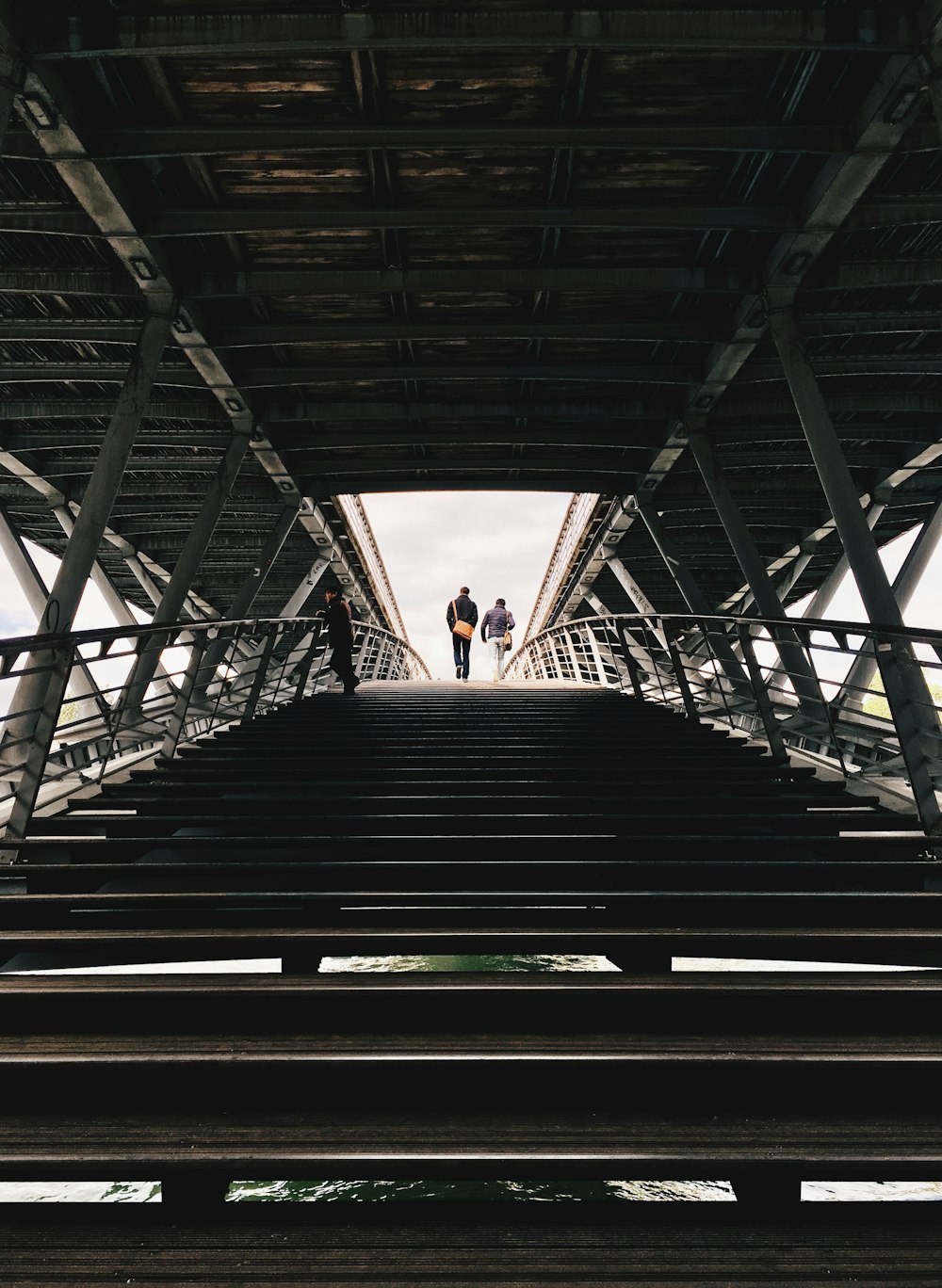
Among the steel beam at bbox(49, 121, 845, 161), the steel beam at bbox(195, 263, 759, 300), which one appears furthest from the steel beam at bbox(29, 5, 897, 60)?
the steel beam at bbox(195, 263, 759, 300)

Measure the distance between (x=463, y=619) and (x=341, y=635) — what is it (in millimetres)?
4842

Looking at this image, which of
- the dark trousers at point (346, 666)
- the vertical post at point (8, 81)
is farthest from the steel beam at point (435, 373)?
the vertical post at point (8, 81)

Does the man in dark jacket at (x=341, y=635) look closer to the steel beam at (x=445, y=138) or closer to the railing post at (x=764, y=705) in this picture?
the steel beam at (x=445, y=138)

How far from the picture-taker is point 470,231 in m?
8.02

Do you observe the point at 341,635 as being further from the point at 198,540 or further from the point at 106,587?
the point at 106,587

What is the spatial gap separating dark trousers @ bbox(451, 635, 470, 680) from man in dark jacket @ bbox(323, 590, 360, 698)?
4.18 m

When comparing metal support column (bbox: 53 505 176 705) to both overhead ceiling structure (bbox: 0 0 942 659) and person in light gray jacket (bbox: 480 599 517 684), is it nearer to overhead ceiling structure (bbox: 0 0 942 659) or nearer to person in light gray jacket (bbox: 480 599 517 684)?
overhead ceiling structure (bbox: 0 0 942 659)

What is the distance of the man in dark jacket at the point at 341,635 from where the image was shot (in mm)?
11266

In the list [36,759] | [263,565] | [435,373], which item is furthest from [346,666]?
[36,759]

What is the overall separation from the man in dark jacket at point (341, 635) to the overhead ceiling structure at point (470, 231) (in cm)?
276

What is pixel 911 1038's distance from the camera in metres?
2.75

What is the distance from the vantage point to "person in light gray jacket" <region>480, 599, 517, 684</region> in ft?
58.3

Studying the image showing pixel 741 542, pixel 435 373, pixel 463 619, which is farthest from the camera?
pixel 463 619

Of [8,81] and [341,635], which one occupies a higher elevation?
[8,81]
